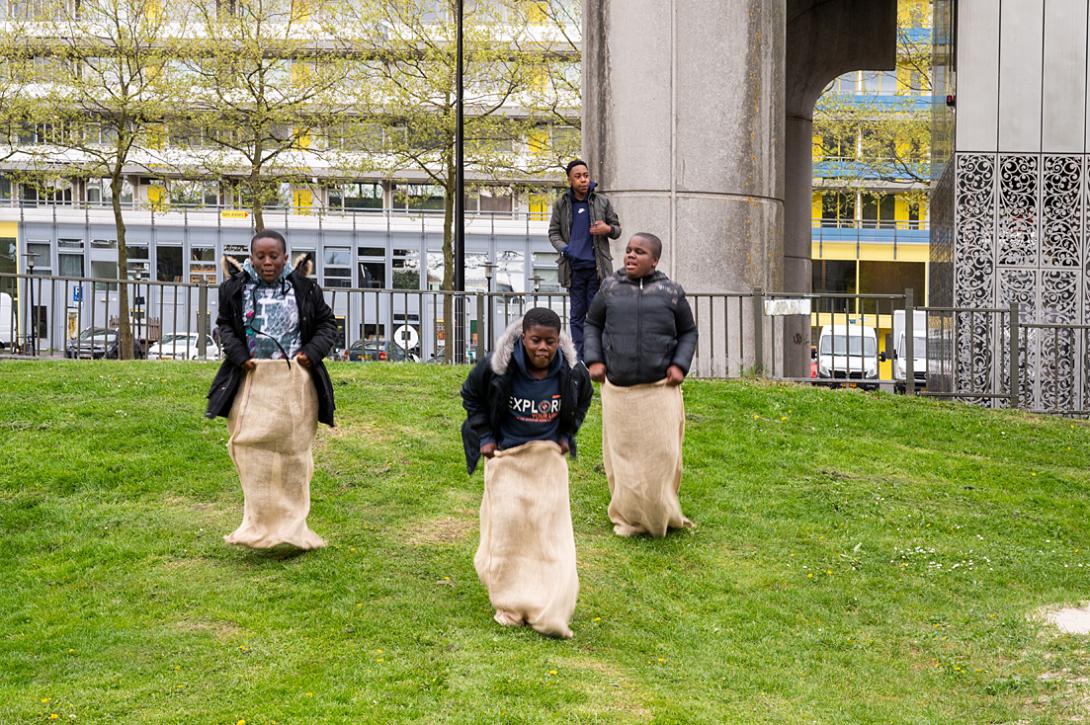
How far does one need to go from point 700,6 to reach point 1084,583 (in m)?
10.2

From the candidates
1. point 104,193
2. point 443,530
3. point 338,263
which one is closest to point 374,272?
point 338,263

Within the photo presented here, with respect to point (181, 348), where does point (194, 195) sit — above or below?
above

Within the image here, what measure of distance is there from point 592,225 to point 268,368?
5804 millimetres

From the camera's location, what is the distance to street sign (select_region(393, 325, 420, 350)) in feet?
62.0

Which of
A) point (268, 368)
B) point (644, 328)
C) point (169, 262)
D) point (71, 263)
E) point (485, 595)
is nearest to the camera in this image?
point (485, 595)

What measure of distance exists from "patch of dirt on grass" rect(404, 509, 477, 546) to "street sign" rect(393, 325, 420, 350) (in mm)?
8581

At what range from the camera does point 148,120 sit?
122ft

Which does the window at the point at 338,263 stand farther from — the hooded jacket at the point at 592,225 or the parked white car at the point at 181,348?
the hooded jacket at the point at 592,225

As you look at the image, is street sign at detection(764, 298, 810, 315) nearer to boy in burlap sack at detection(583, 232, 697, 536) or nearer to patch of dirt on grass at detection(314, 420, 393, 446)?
patch of dirt on grass at detection(314, 420, 393, 446)

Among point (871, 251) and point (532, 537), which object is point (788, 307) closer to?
point (532, 537)

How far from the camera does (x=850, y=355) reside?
17.7 m

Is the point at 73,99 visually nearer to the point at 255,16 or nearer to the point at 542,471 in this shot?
the point at 255,16

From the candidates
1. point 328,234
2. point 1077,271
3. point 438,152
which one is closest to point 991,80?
point 1077,271

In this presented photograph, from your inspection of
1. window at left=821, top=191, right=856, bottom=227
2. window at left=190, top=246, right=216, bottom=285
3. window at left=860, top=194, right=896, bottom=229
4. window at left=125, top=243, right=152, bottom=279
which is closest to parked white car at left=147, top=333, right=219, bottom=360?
window at left=190, top=246, right=216, bottom=285
